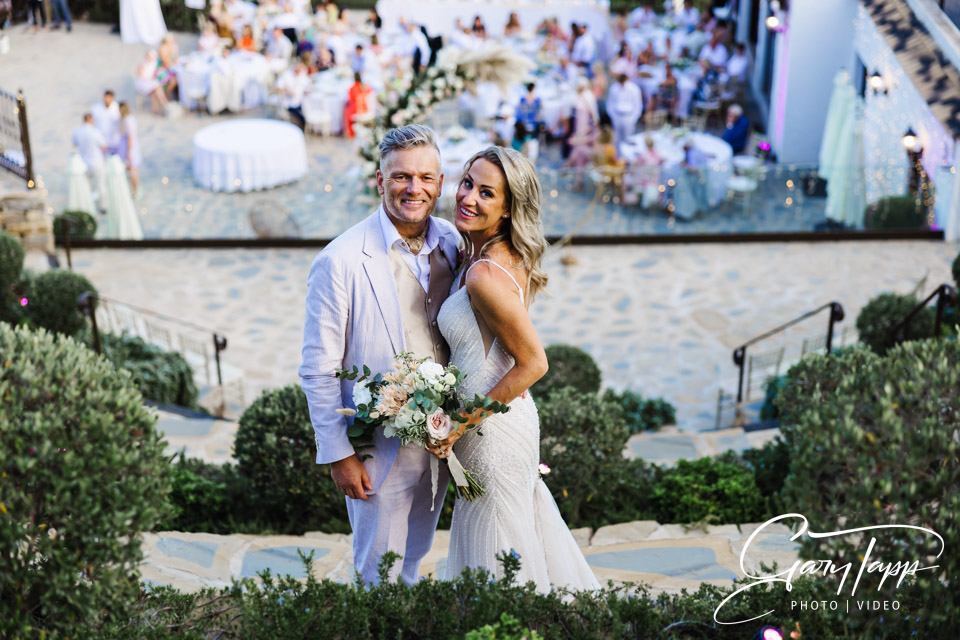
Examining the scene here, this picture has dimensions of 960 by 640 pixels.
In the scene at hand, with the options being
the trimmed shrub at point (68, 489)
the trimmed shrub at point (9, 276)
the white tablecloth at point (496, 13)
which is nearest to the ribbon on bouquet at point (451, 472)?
the trimmed shrub at point (68, 489)

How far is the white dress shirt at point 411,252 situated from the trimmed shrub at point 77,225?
10207mm

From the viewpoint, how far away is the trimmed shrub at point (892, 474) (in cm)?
273

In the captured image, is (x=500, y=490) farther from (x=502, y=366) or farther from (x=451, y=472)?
(x=502, y=366)

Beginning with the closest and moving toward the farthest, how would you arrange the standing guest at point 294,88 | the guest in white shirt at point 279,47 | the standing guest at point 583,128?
the standing guest at point 583,128, the standing guest at point 294,88, the guest in white shirt at point 279,47

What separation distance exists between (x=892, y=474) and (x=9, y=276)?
8982 mm

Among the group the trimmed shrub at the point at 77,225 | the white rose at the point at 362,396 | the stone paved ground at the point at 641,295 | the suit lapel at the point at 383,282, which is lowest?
the stone paved ground at the point at 641,295

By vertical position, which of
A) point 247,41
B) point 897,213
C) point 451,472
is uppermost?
point 247,41

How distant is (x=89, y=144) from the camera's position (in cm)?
1481

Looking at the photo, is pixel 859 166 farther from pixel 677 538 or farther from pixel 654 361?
pixel 677 538

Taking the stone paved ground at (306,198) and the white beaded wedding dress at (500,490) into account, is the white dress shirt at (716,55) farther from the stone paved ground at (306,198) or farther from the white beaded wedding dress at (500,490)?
the white beaded wedding dress at (500,490)

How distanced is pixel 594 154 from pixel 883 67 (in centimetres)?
416

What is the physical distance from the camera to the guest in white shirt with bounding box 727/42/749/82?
Answer: 18344 millimetres

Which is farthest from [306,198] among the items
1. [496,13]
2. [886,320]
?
[886,320]

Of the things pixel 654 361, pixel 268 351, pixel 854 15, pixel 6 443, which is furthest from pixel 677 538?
pixel 854 15
